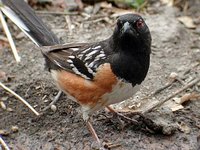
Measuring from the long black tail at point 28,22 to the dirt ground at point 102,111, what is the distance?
43cm

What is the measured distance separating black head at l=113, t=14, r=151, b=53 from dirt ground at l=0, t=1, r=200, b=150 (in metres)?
0.64

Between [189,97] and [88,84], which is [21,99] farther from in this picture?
[189,97]

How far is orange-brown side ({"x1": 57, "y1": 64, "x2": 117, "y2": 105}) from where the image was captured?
12.8 ft

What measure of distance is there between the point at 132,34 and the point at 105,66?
1.01 ft

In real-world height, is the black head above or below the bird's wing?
above

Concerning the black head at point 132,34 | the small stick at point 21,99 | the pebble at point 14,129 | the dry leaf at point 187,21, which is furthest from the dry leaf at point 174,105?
the dry leaf at point 187,21

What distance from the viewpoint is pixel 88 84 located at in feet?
13.2

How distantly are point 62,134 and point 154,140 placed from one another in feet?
2.36

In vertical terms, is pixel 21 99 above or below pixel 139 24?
below

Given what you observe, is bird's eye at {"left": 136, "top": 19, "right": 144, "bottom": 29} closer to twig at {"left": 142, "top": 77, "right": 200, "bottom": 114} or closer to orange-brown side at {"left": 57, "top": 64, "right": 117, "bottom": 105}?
orange-brown side at {"left": 57, "top": 64, "right": 117, "bottom": 105}

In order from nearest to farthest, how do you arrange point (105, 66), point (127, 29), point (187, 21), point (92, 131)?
point (127, 29) < point (105, 66) < point (92, 131) < point (187, 21)

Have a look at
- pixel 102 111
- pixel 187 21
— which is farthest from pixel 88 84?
pixel 187 21

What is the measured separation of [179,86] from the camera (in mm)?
4852

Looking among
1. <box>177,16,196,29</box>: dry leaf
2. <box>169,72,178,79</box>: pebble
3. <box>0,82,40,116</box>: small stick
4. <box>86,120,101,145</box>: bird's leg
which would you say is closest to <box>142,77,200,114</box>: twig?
<box>169,72,178,79</box>: pebble
